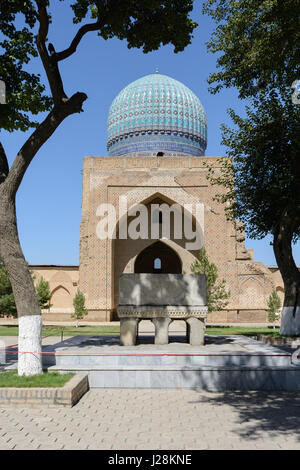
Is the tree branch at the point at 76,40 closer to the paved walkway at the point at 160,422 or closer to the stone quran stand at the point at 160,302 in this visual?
the stone quran stand at the point at 160,302

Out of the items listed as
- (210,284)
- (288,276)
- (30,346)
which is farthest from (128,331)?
(210,284)

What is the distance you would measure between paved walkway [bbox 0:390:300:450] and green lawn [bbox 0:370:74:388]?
1.18ft

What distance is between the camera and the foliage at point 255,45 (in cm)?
673

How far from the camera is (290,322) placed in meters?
9.65

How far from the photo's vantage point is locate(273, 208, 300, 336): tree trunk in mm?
9617

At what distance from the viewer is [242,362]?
6445 mm

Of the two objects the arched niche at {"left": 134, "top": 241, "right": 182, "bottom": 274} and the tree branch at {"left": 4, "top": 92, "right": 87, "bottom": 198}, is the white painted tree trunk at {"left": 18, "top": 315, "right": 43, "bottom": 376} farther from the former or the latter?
the arched niche at {"left": 134, "top": 241, "right": 182, "bottom": 274}

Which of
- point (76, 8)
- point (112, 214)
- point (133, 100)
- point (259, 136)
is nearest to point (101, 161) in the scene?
point (112, 214)

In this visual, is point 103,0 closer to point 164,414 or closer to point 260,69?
point 260,69

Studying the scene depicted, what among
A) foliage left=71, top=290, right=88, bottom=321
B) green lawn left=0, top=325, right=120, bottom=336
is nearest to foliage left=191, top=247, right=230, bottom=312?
green lawn left=0, top=325, right=120, bottom=336

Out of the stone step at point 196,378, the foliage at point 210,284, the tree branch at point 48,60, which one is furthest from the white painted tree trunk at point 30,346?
the foliage at point 210,284

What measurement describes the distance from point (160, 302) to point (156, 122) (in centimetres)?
2037

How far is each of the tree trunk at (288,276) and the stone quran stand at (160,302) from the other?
271cm

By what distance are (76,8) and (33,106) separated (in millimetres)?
2040
